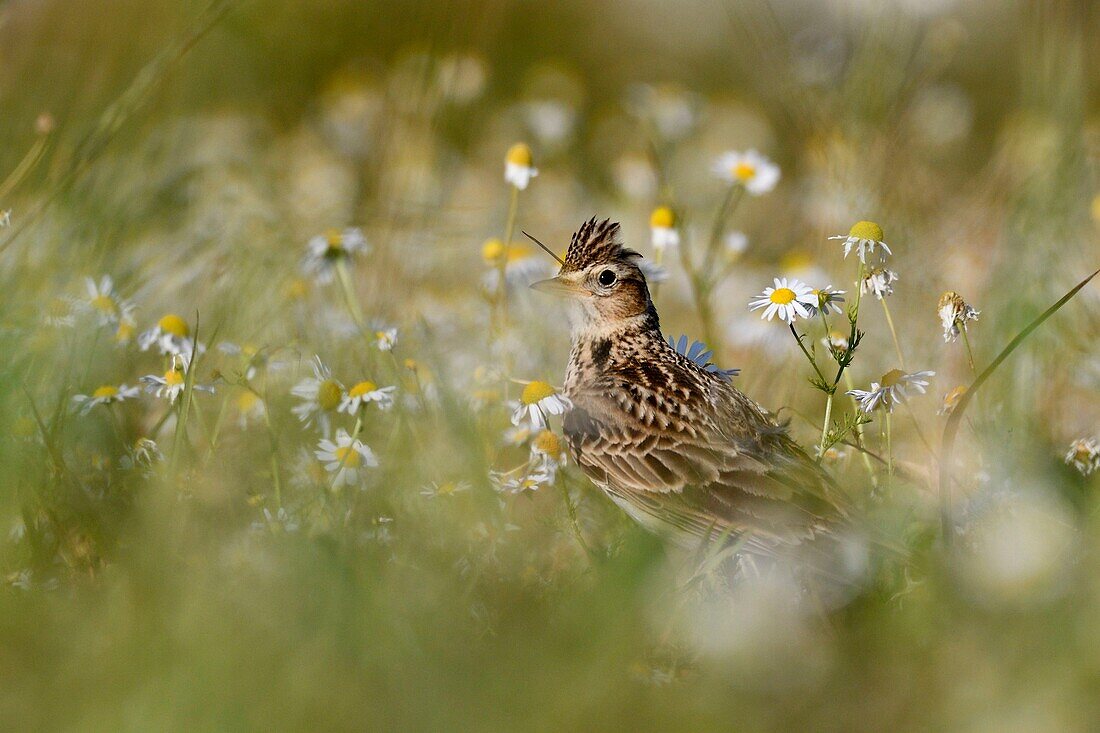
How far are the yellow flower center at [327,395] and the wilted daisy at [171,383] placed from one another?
0.36 metres

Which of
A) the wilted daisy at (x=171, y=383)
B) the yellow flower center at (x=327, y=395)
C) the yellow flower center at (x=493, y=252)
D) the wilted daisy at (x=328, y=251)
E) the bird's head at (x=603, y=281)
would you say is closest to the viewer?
the wilted daisy at (x=171, y=383)

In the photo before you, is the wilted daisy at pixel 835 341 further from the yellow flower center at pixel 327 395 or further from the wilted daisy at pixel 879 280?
the yellow flower center at pixel 327 395

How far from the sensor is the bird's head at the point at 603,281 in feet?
16.1

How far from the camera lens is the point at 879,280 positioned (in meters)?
3.99

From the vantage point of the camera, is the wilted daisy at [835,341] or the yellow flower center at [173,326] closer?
the wilted daisy at [835,341]

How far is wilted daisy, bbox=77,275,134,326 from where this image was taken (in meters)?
4.36

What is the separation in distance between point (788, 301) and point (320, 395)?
159 centimetres

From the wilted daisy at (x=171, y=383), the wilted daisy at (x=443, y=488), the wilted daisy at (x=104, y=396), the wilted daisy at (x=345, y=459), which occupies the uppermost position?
the wilted daisy at (x=443, y=488)

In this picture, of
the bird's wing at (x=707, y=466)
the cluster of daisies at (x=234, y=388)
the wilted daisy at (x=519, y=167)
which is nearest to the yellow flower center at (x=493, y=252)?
the wilted daisy at (x=519, y=167)

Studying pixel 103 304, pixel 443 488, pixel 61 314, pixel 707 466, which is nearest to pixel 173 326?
pixel 103 304

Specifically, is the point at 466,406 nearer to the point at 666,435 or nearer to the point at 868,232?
the point at 666,435

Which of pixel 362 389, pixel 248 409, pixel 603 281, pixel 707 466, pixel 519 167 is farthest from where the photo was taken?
pixel 519 167

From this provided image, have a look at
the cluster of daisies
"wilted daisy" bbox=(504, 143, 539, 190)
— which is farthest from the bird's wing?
"wilted daisy" bbox=(504, 143, 539, 190)

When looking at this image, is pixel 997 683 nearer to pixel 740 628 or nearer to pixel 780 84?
pixel 740 628
